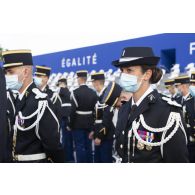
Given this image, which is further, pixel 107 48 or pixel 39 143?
pixel 107 48

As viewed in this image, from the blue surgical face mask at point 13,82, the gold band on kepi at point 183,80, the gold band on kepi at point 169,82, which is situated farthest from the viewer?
the gold band on kepi at point 169,82

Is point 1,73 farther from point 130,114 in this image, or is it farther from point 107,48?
point 107,48

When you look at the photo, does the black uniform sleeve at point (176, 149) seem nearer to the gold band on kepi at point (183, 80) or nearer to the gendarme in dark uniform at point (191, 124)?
the gendarme in dark uniform at point (191, 124)

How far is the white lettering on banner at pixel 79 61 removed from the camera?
516 inches

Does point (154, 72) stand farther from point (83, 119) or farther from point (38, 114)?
point (83, 119)

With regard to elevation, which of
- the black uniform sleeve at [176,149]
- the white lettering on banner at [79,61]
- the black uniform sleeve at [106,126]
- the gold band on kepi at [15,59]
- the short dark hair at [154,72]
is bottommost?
the black uniform sleeve at [106,126]

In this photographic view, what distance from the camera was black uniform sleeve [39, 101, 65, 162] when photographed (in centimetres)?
354

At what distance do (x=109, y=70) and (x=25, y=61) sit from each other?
27.4ft

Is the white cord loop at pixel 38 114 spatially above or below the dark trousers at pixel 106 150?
above

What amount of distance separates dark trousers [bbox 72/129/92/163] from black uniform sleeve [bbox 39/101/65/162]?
4.60 metres

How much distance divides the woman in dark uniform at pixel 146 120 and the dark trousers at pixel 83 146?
199 inches

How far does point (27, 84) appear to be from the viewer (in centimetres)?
381

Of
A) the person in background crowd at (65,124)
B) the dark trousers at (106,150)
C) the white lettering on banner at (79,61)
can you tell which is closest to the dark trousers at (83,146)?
the person in background crowd at (65,124)

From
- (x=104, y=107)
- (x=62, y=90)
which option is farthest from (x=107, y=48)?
(x=104, y=107)
